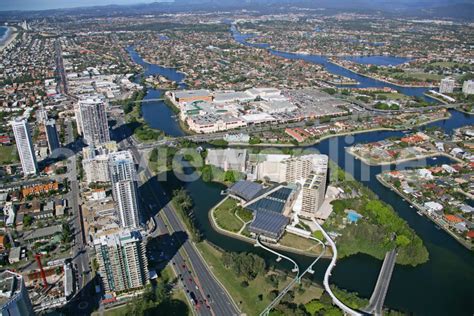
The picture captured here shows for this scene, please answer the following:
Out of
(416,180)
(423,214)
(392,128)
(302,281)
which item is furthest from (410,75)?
(302,281)

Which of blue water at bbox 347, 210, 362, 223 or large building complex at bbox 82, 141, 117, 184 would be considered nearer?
blue water at bbox 347, 210, 362, 223

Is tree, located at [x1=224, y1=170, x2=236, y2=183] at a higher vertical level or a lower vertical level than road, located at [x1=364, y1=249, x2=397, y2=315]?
higher

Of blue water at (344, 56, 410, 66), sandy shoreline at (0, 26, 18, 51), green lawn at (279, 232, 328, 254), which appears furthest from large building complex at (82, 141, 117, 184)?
sandy shoreline at (0, 26, 18, 51)

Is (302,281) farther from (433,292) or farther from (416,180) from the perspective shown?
(416,180)

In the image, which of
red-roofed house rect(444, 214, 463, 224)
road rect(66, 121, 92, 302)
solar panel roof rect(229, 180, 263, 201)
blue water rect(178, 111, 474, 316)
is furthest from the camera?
solar panel roof rect(229, 180, 263, 201)

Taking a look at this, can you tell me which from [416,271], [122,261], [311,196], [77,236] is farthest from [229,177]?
[416,271]

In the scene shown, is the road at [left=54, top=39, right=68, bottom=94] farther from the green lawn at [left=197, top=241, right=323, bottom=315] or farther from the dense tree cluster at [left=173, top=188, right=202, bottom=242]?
the green lawn at [left=197, top=241, right=323, bottom=315]
